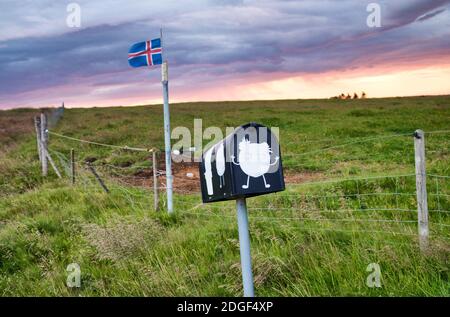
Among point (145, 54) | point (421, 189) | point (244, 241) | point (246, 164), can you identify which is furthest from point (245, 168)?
point (145, 54)

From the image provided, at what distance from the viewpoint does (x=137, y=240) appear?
5398 mm

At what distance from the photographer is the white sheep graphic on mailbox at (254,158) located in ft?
9.59

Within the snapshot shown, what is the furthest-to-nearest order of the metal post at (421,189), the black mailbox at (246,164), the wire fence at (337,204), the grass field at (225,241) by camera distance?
the wire fence at (337,204)
the metal post at (421,189)
the grass field at (225,241)
the black mailbox at (246,164)

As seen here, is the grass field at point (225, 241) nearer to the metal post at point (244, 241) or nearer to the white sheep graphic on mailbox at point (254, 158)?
the metal post at point (244, 241)

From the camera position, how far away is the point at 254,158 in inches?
116

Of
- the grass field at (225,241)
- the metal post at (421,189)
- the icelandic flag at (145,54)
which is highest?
the icelandic flag at (145,54)

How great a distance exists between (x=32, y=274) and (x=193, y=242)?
5.66 feet

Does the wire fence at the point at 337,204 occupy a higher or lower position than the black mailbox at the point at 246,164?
lower

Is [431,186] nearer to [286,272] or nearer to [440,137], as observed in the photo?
[286,272]

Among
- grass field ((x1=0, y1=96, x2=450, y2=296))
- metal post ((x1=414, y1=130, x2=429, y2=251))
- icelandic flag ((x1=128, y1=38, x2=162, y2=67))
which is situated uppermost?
icelandic flag ((x1=128, y1=38, x2=162, y2=67))

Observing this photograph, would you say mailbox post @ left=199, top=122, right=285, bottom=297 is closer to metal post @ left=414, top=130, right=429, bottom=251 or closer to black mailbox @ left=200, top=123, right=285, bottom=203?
black mailbox @ left=200, top=123, right=285, bottom=203

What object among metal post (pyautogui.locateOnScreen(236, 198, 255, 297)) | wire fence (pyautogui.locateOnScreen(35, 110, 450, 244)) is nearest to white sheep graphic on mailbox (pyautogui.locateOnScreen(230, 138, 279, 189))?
metal post (pyautogui.locateOnScreen(236, 198, 255, 297))

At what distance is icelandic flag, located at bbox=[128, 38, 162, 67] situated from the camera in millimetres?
7430

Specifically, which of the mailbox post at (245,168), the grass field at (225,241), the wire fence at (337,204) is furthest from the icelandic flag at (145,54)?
the mailbox post at (245,168)
